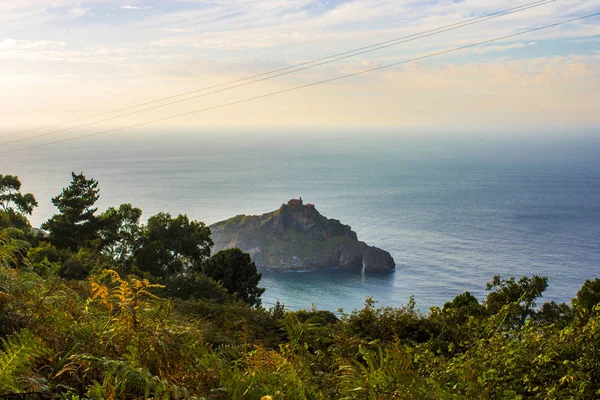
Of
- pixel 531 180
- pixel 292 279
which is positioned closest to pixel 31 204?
pixel 292 279

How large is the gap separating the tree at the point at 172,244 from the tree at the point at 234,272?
171cm

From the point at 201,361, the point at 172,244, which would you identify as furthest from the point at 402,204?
the point at 201,361

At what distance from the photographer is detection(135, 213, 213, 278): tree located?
26467 millimetres

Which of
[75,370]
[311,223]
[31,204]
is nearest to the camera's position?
[75,370]

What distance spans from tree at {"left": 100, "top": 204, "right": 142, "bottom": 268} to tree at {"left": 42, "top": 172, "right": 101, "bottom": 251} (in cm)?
70

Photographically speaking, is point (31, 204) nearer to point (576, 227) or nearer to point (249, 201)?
point (249, 201)

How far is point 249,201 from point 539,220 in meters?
59.2

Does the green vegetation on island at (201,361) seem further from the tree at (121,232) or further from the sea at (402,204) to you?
the sea at (402,204)

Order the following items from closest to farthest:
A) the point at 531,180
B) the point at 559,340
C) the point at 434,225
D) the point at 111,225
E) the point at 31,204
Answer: the point at 559,340, the point at 111,225, the point at 31,204, the point at 434,225, the point at 531,180

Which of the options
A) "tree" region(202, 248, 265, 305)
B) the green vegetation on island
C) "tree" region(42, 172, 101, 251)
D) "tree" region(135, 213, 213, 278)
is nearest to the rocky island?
"tree" region(135, 213, 213, 278)

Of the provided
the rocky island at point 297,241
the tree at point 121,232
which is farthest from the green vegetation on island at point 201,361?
the rocky island at point 297,241

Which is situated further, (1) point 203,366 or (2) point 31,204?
(2) point 31,204

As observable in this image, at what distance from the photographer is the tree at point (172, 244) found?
26467mm

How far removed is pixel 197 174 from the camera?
463ft
